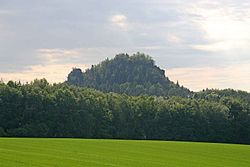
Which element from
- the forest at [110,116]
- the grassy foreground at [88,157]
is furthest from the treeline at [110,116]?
the grassy foreground at [88,157]

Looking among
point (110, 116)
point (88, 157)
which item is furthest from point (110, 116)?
point (88, 157)

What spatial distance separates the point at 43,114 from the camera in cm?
10775

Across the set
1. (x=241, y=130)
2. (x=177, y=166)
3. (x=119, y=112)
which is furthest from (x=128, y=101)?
(x=177, y=166)

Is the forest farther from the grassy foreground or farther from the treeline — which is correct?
the grassy foreground

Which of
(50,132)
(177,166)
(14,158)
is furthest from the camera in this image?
(50,132)

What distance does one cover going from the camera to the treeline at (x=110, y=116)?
106125 mm

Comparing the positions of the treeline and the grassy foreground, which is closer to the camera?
the grassy foreground

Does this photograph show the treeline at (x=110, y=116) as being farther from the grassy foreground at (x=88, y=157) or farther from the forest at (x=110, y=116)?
the grassy foreground at (x=88, y=157)

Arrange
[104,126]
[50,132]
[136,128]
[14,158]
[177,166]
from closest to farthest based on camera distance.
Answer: [14,158]
[177,166]
[50,132]
[104,126]
[136,128]

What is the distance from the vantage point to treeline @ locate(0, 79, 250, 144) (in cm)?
10612

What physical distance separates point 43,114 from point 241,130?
168 ft

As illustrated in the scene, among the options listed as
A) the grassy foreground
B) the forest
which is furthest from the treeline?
the grassy foreground

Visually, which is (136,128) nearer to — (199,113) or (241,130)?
(199,113)

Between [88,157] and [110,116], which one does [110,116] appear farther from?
[88,157]
